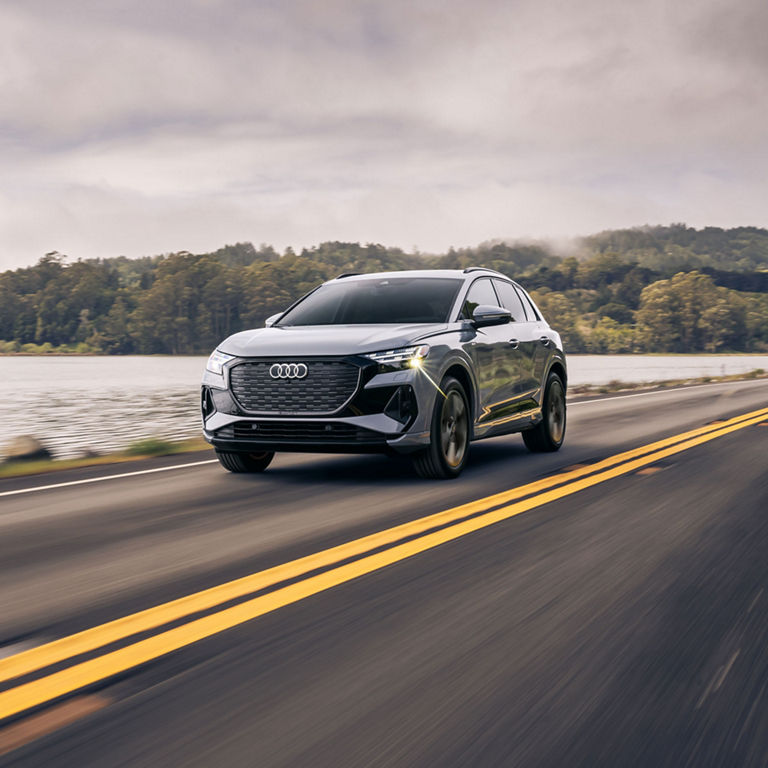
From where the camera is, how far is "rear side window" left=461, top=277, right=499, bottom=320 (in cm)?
980

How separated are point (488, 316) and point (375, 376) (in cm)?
151

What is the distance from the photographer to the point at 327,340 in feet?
28.3

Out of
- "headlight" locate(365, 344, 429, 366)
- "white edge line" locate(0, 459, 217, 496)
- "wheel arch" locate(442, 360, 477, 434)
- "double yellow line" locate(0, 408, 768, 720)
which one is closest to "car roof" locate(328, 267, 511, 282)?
"wheel arch" locate(442, 360, 477, 434)

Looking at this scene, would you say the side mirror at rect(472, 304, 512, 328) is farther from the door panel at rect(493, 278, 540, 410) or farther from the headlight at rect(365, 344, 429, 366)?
the headlight at rect(365, 344, 429, 366)

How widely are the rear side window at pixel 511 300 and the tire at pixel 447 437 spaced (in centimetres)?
199

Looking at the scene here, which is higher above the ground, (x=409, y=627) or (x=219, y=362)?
(x=219, y=362)

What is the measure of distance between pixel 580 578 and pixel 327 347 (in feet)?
12.6

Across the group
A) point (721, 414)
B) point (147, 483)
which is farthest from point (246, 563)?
point (721, 414)

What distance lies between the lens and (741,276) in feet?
615

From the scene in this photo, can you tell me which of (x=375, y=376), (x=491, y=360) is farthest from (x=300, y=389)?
(x=491, y=360)

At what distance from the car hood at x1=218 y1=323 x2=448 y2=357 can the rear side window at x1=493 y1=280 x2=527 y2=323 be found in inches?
73.0

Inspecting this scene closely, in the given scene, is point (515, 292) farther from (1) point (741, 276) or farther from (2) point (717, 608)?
(1) point (741, 276)

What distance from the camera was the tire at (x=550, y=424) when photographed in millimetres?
11266

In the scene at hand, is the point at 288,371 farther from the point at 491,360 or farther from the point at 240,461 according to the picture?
the point at 491,360
